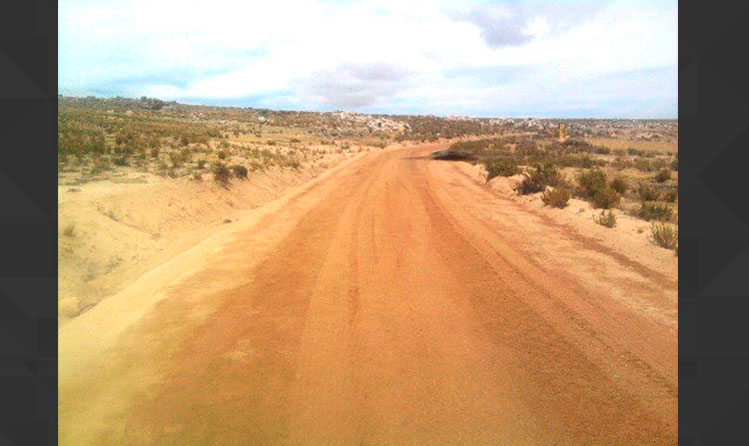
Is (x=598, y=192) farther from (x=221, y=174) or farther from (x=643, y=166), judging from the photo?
(x=643, y=166)

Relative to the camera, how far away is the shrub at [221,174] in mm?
18156

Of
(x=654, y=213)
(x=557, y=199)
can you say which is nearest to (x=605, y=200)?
(x=557, y=199)

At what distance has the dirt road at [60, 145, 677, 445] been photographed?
4.50 m

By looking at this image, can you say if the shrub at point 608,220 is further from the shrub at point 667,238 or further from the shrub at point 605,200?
the shrub at point 605,200

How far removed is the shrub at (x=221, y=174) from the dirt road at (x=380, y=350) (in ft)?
25.6

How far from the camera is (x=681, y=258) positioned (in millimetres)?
9625

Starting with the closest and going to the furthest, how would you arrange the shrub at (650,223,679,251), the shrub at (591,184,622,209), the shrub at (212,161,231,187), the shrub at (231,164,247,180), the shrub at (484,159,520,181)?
1. the shrub at (650,223,679,251)
2. the shrub at (591,184,622,209)
3. the shrub at (212,161,231,187)
4. the shrub at (231,164,247,180)
5. the shrub at (484,159,520,181)

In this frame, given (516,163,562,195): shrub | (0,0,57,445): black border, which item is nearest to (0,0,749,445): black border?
(0,0,57,445): black border

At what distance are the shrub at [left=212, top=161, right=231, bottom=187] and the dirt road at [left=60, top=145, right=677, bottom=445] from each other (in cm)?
782

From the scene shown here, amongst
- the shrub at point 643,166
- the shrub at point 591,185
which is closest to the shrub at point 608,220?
the shrub at point 591,185

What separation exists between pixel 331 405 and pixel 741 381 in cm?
438

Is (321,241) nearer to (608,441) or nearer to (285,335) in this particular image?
(285,335)

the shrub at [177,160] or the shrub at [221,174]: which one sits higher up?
the shrub at [177,160]

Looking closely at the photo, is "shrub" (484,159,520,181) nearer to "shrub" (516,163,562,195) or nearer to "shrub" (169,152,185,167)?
"shrub" (516,163,562,195)
